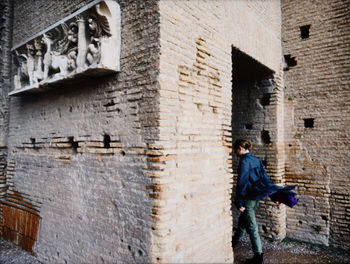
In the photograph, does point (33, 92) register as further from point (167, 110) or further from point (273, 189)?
point (273, 189)

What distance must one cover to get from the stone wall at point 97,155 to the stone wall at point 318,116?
3.56 m

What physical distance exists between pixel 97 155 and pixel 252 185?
2.29 meters

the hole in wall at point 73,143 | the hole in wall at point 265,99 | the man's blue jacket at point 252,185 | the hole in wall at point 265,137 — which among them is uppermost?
the hole in wall at point 265,99

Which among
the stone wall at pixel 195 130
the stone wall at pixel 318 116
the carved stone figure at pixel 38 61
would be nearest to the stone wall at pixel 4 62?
the carved stone figure at pixel 38 61

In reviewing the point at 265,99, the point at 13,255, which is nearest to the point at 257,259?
the point at 265,99

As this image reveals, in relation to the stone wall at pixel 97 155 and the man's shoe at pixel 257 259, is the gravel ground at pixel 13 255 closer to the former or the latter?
the stone wall at pixel 97 155

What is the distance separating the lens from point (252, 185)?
13.1 ft

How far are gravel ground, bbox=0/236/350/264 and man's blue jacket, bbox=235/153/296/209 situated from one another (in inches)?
47.7

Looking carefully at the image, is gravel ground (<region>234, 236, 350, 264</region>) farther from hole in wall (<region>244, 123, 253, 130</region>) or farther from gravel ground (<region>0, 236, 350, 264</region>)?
hole in wall (<region>244, 123, 253, 130</region>)

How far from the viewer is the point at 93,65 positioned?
3137 mm

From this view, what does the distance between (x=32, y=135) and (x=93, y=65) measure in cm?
230

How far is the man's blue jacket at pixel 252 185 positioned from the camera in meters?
3.91

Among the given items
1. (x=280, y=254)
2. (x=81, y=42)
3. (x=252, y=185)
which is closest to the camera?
(x=81, y=42)

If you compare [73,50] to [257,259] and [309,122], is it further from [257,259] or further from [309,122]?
[309,122]
